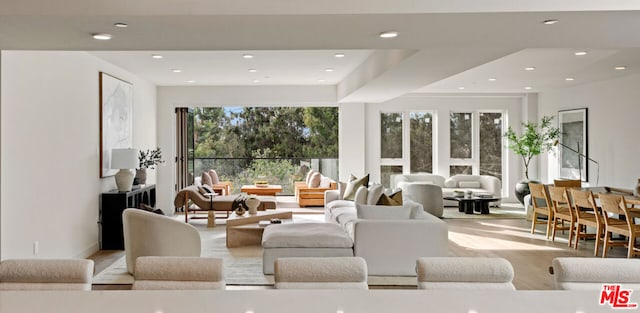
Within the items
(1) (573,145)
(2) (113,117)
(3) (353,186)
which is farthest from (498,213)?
(2) (113,117)

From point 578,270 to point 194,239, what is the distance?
359cm

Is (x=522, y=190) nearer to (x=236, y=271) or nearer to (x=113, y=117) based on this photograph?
(x=236, y=271)

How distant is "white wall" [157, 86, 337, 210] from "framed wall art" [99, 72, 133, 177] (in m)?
1.87

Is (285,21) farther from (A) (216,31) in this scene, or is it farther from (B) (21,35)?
(B) (21,35)

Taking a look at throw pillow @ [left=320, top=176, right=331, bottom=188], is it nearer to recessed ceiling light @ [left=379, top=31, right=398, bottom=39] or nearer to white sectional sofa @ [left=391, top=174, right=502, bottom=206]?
white sectional sofa @ [left=391, top=174, right=502, bottom=206]

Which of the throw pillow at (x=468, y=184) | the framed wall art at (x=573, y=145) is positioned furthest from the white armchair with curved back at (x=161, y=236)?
the framed wall art at (x=573, y=145)

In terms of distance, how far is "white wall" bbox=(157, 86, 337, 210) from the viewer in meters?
9.59

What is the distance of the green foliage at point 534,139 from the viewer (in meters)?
9.96

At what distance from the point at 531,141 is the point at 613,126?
1851mm

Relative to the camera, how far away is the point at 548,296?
169 cm

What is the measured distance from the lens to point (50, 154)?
5.08 m

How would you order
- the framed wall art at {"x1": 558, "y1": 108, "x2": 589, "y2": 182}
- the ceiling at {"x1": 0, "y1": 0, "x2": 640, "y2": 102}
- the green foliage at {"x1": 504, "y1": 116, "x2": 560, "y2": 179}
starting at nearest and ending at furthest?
the ceiling at {"x1": 0, "y1": 0, "x2": 640, "y2": 102} → the framed wall art at {"x1": 558, "y1": 108, "x2": 589, "y2": 182} → the green foliage at {"x1": 504, "y1": 116, "x2": 560, "y2": 179}

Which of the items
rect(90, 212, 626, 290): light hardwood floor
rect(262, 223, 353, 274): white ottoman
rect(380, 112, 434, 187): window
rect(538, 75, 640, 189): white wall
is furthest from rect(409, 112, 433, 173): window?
rect(262, 223, 353, 274): white ottoman

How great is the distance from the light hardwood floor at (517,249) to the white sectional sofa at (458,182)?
219 cm
